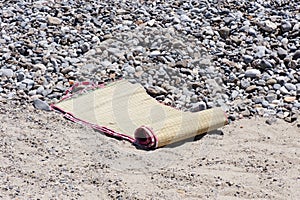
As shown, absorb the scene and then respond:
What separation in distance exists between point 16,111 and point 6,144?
18.9 inches

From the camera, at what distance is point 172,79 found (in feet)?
15.9

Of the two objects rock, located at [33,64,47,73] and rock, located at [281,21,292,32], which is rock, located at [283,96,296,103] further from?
rock, located at [33,64,47,73]

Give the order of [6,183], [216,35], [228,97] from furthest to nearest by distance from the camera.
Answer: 1. [216,35]
2. [228,97]
3. [6,183]

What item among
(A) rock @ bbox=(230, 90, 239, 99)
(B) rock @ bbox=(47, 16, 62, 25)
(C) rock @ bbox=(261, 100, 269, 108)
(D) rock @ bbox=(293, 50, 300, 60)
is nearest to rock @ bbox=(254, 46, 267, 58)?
(D) rock @ bbox=(293, 50, 300, 60)

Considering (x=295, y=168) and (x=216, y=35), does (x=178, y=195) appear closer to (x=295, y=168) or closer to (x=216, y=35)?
(x=295, y=168)

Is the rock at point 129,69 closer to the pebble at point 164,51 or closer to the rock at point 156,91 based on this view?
the pebble at point 164,51

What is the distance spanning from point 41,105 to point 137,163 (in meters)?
0.94

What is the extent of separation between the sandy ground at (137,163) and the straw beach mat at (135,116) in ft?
0.24

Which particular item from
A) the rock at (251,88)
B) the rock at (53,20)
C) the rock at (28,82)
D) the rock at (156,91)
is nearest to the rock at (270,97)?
the rock at (251,88)

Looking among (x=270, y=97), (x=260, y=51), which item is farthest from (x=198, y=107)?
(x=260, y=51)

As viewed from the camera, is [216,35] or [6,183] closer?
[6,183]

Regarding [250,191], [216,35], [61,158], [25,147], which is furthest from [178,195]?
[216,35]

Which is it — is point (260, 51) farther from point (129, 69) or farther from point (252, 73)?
point (129, 69)

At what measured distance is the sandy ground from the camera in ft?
11.6
